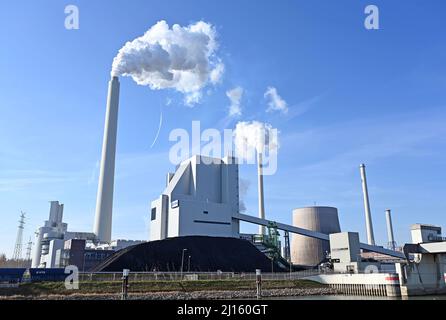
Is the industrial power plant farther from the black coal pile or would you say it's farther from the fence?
the fence

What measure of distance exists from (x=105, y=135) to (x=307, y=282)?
1845 inches

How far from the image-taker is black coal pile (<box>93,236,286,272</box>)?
58281 millimetres

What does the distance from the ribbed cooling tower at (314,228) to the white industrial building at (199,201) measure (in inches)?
659

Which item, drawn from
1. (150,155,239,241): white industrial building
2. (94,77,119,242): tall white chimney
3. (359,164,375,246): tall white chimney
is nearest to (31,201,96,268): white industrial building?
(94,77,119,242): tall white chimney

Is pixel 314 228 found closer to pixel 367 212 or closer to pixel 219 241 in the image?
pixel 367 212

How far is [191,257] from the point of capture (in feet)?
210

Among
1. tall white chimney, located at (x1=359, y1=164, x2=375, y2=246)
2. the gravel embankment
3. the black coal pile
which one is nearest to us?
the gravel embankment

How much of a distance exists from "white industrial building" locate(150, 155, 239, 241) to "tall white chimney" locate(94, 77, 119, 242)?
12.6 meters

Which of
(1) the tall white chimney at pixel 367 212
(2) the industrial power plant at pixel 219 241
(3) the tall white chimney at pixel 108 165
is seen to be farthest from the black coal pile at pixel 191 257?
(1) the tall white chimney at pixel 367 212

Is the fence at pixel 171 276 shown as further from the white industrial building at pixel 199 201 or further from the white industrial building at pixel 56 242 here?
the white industrial building at pixel 56 242
